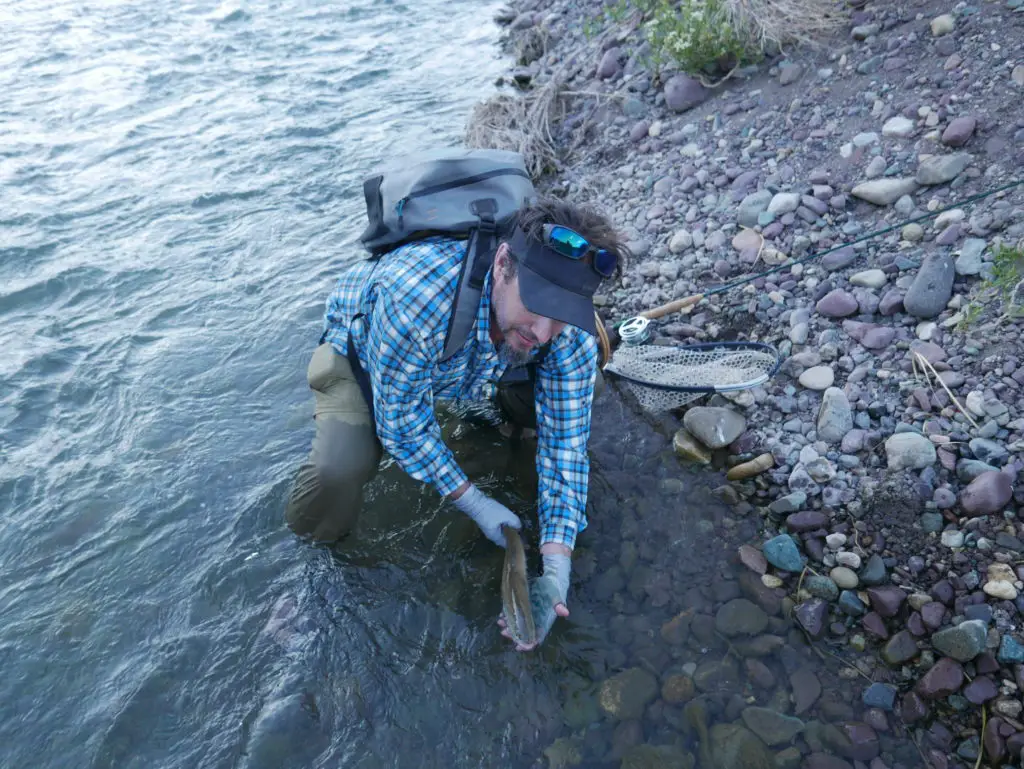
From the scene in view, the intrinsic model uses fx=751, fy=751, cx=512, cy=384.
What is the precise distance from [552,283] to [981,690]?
2.55m

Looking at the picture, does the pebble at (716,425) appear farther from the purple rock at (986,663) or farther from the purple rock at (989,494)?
the purple rock at (986,663)

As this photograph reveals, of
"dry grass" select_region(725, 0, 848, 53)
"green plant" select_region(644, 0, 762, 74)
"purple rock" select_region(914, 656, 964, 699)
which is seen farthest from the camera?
"green plant" select_region(644, 0, 762, 74)

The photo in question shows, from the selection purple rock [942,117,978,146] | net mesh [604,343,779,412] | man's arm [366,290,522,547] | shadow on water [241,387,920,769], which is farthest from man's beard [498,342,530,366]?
purple rock [942,117,978,146]

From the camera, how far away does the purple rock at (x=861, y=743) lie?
3.28m

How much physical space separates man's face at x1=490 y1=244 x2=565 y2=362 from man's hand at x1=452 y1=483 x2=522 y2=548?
898 mm

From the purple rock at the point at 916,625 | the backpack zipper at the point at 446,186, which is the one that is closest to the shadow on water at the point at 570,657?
the purple rock at the point at 916,625

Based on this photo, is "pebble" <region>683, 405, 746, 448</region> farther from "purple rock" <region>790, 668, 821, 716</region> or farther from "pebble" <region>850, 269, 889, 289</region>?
"purple rock" <region>790, 668, 821, 716</region>

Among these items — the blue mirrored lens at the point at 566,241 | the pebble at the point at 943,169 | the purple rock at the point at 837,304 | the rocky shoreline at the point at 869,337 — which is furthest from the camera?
the pebble at the point at 943,169

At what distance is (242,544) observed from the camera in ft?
14.7

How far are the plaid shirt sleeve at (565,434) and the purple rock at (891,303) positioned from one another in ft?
6.67

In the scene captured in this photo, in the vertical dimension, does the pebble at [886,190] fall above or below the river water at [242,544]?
above

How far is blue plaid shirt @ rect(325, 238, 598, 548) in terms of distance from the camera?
131 inches

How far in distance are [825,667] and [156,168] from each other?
8658 mm

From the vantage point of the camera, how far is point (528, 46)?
34.3ft
